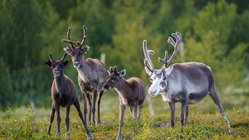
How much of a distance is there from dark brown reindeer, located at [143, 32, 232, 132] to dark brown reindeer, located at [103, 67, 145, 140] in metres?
0.75

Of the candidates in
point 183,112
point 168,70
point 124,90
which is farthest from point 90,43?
point 183,112

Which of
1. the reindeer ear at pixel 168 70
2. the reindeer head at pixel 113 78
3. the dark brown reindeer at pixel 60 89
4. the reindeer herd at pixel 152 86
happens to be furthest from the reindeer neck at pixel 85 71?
the reindeer ear at pixel 168 70

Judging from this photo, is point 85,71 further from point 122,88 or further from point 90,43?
point 90,43

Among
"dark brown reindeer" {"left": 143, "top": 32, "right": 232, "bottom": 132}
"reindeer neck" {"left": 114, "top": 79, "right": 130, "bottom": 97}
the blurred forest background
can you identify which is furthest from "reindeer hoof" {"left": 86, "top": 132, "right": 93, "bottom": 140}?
the blurred forest background

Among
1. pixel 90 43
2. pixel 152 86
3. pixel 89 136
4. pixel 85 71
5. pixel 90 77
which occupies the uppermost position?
pixel 90 43

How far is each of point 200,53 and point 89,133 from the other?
21878mm

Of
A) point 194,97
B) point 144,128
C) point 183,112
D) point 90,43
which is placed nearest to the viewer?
point 144,128

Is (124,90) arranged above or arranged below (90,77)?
below

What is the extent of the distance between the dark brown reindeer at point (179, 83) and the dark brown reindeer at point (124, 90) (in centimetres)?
75

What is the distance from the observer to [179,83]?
56.3 ft

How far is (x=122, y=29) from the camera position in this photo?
150 feet

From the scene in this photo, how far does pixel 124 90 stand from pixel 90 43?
3006 cm

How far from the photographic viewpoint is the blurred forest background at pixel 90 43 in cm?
3844

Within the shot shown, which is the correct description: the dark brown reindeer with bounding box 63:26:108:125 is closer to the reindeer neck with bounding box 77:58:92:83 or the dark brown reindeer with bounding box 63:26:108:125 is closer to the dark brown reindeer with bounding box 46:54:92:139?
the reindeer neck with bounding box 77:58:92:83
